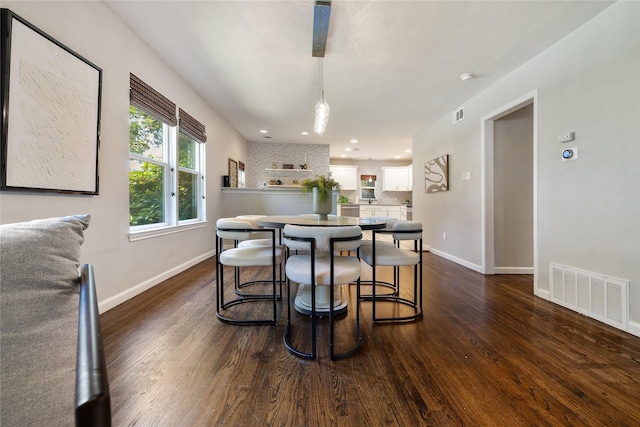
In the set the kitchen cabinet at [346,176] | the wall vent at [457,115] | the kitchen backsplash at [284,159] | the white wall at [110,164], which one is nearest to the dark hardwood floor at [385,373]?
the white wall at [110,164]

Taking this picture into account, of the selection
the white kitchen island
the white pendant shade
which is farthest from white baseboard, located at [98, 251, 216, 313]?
the white pendant shade

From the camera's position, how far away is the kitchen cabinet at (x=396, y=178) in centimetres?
807

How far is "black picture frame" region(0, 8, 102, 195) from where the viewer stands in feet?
4.65

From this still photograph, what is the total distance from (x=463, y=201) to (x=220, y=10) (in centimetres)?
379

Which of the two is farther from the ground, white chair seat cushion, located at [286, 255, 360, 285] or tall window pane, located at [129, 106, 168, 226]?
tall window pane, located at [129, 106, 168, 226]

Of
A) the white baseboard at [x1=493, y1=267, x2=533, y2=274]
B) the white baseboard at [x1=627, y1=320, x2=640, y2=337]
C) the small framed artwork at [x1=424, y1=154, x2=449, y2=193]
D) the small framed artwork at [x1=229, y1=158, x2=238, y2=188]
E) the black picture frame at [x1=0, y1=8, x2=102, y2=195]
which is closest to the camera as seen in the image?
the black picture frame at [x1=0, y1=8, x2=102, y2=195]

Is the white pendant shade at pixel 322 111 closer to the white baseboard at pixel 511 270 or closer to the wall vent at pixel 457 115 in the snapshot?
the wall vent at pixel 457 115

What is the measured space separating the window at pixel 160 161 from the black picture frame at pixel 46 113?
0.53m

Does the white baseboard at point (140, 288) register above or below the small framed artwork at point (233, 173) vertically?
below

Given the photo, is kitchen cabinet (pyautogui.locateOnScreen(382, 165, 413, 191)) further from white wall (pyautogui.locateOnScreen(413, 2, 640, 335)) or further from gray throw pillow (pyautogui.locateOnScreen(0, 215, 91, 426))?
gray throw pillow (pyautogui.locateOnScreen(0, 215, 91, 426))

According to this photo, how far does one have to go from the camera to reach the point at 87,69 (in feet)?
6.16

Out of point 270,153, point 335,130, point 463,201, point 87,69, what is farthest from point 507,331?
point 270,153

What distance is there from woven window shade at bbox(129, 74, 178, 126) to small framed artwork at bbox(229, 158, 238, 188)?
209cm

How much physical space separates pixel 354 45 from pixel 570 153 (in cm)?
223
